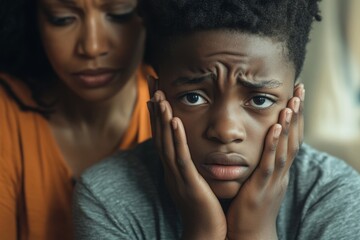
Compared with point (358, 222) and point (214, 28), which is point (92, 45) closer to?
point (214, 28)

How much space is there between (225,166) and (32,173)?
1.94 ft

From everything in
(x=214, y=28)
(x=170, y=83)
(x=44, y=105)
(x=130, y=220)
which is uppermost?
(x=214, y=28)

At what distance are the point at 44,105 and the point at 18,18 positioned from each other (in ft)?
0.75

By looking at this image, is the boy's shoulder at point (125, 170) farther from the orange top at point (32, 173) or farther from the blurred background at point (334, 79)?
the blurred background at point (334, 79)

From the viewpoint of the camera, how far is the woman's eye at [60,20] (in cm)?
146

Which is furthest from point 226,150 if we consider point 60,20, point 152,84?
point 60,20

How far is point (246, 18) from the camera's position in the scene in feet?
3.79

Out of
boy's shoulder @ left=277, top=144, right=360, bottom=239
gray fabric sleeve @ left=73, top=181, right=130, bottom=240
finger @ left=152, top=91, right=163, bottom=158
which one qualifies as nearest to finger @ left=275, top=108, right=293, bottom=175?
boy's shoulder @ left=277, top=144, right=360, bottom=239

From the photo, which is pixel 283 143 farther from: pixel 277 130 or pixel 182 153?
pixel 182 153

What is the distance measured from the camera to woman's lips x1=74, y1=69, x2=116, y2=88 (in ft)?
4.89

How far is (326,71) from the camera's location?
7.39ft

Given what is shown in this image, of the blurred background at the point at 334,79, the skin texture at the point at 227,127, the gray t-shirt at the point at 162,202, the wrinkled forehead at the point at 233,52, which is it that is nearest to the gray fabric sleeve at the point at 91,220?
the gray t-shirt at the point at 162,202

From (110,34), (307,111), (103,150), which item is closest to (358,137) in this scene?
(307,111)

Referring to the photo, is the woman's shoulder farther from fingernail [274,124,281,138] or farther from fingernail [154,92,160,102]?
fingernail [274,124,281,138]
